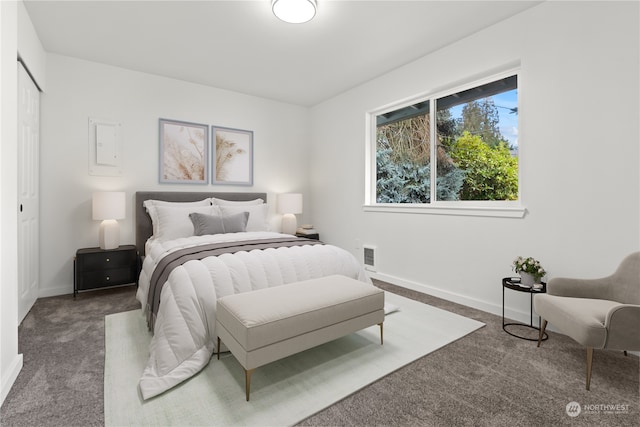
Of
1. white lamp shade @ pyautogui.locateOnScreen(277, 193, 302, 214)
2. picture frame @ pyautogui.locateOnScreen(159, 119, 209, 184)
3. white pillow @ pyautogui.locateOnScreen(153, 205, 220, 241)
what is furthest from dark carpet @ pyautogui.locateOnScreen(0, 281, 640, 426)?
white lamp shade @ pyautogui.locateOnScreen(277, 193, 302, 214)

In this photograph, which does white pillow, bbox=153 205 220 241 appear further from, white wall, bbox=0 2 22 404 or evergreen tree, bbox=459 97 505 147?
evergreen tree, bbox=459 97 505 147

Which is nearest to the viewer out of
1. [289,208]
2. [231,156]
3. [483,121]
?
[483,121]

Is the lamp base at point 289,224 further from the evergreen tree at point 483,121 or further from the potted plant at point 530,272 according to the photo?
the potted plant at point 530,272

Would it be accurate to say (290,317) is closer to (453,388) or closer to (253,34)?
(453,388)

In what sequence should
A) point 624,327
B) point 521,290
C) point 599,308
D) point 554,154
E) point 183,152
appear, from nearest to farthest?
point 624,327
point 599,308
point 521,290
point 554,154
point 183,152

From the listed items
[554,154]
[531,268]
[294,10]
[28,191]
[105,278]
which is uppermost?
[294,10]

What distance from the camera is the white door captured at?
275 cm

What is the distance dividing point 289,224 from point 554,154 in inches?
134

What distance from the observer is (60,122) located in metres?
3.53

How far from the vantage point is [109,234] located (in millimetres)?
3537

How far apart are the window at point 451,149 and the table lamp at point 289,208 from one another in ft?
3.88

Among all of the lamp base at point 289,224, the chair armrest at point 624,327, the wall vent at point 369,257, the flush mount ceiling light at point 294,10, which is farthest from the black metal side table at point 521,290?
the lamp base at point 289,224

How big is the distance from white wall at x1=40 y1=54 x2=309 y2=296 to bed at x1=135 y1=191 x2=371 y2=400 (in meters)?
0.46

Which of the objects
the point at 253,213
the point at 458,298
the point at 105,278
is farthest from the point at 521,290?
the point at 105,278
